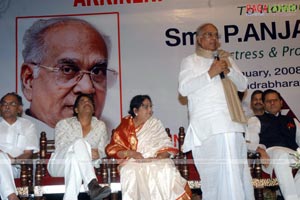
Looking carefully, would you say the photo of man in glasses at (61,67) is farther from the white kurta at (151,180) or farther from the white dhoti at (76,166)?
the white kurta at (151,180)

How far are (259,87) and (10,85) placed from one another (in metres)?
2.91

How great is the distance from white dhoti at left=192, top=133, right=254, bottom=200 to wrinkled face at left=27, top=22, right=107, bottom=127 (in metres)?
2.12

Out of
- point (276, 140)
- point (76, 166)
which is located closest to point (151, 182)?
point (76, 166)

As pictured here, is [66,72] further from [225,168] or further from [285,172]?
[285,172]

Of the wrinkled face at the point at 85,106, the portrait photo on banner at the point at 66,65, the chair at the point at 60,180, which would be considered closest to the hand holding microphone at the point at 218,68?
the chair at the point at 60,180

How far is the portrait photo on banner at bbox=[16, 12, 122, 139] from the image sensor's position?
256 inches

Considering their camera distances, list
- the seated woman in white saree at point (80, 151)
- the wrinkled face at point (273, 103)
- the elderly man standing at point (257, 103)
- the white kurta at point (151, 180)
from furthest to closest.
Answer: the elderly man standing at point (257, 103) < the wrinkled face at point (273, 103) < the white kurta at point (151, 180) < the seated woman in white saree at point (80, 151)

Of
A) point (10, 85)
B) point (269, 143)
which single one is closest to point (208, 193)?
point (269, 143)

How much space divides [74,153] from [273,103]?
2077mm

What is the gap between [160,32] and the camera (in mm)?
6582

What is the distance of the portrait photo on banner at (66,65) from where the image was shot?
651cm

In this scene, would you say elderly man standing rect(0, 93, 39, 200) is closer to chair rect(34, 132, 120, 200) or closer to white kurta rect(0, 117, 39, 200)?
white kurta rect(0, 117, 39, 200)

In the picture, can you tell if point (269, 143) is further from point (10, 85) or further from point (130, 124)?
point (10, 85)

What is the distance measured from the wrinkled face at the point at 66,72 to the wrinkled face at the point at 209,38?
6.53 ft
